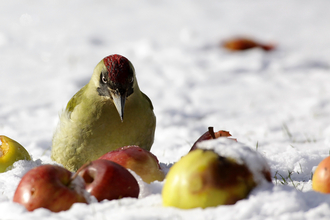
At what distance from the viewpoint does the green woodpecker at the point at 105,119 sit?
309 centimetres

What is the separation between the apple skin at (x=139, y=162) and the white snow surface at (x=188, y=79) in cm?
16

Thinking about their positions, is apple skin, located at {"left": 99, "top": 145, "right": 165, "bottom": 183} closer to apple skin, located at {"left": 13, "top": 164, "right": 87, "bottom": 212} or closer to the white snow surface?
the white snow surface

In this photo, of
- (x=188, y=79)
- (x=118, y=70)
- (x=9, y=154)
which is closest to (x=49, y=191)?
(x=9, y=154)

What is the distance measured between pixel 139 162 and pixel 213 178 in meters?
0.74

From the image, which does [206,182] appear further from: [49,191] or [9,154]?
[9,154]

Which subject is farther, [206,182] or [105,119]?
[105,119]

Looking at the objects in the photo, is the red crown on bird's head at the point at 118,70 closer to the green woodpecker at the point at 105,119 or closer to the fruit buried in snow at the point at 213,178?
the green woodpecker at the point at 105,119

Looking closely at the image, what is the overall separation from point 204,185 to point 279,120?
4.17 metres

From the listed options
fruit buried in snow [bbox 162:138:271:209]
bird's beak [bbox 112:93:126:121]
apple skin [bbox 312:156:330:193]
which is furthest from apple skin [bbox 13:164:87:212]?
apple skin [bbox 312:156:330:193]

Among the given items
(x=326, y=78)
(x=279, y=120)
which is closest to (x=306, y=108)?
(x=279, y=120)

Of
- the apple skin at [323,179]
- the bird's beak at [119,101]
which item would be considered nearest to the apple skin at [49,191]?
the bird's beak at [119,101]

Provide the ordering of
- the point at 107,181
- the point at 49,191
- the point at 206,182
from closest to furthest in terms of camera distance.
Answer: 1. the point at 206,182
2. the point at 49,191
3. the point at 107,181

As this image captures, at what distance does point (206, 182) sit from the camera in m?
1.76

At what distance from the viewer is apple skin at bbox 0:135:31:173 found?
9.70 feet
